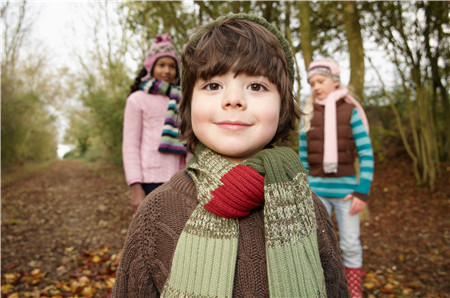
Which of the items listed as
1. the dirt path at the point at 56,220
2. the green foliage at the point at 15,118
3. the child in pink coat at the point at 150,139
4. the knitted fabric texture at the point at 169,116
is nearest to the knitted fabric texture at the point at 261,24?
the knitted fabric texture at the point at 169,116

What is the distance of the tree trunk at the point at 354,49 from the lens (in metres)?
4.41

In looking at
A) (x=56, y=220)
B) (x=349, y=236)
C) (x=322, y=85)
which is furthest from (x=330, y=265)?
(x=56, y=220)

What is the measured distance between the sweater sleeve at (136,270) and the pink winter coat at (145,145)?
133 centimetres

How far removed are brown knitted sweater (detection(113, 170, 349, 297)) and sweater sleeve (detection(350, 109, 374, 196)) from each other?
1585 mm

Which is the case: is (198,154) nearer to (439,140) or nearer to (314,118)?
(314,118)

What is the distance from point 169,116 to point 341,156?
149 centimetres

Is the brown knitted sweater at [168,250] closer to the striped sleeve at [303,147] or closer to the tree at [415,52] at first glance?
the striped sleeve at [303,147]

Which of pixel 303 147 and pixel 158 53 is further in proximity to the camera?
pixel 303 147

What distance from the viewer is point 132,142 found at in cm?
246

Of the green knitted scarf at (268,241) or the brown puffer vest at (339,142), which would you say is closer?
the green knitted scarf at (268,241)

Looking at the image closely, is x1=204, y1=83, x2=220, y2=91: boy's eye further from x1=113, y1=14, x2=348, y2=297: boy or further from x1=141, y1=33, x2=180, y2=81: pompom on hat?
x1=141, y1=33, x2=180, y2=81: pompom on hat

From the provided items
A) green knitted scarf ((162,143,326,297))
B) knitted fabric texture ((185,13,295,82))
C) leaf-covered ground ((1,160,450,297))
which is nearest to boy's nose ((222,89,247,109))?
green knitted scarf ((162,143,326,297))

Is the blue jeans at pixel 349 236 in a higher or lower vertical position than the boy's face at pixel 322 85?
lower

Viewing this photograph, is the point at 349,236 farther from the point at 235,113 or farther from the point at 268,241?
the point at 235,113
